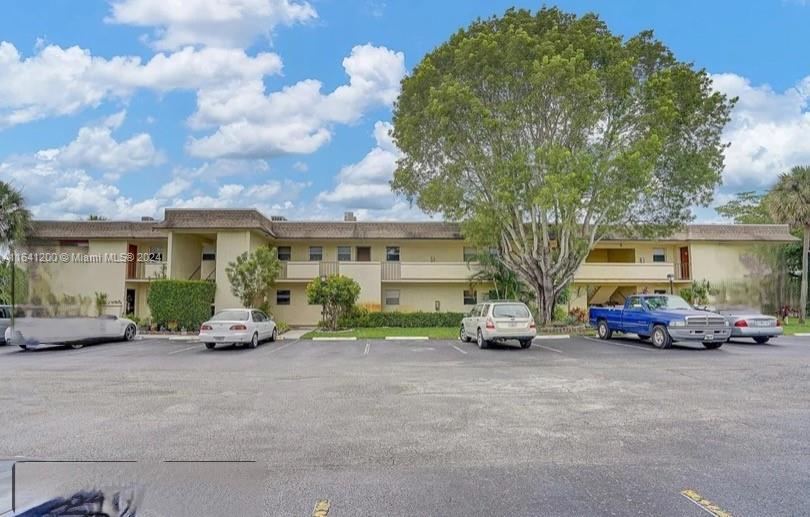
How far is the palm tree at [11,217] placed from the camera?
23703 millimetres

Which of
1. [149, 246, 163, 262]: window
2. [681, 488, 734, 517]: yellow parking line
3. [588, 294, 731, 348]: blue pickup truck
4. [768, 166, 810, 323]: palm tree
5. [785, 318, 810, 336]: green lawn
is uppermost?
[768, 166, 810, 323]: palm tree

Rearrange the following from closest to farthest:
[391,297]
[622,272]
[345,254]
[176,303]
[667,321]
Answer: [667,321] → [176,303] → [622,272] → [391,297] → [345,254]

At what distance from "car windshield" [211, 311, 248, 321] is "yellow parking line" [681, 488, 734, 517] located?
16055 millimetres

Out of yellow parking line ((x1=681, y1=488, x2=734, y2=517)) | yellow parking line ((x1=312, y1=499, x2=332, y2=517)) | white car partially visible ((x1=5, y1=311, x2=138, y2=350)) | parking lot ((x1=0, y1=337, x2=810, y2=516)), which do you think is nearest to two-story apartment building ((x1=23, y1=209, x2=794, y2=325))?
white car partially visible ((x1=5, y1=311, x2=138, y2=350))

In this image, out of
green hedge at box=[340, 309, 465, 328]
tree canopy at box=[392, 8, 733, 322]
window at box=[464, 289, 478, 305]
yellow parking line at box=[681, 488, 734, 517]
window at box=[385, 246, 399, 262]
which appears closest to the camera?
yellow parking line at box=[681, 488, 734, 517]

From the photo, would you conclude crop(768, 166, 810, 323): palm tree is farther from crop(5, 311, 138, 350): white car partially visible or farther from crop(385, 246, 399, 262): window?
crop(5, 311, 138, 350): white car partially visible

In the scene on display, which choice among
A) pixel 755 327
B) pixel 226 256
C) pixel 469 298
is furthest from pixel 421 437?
pixel 469 298

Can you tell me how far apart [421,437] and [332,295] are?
744 inches

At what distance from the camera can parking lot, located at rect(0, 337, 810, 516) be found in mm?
4410

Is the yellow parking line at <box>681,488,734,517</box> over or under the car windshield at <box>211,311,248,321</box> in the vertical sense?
under

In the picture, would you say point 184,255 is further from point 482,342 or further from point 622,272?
point 622,272

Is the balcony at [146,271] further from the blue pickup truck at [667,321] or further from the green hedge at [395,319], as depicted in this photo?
the blue pickup truck at [667,321]

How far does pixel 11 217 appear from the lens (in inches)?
938

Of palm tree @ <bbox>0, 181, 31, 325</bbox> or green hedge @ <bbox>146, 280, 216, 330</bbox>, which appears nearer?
palm tree @ <bbox>0, 181, 31, 325</bbox>
